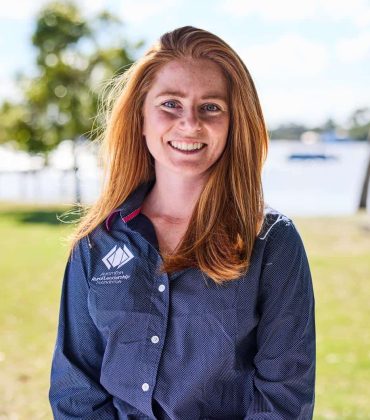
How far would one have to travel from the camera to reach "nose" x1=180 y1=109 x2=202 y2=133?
186 cm

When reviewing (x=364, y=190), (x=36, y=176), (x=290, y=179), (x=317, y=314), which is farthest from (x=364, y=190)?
(x=36, y=176)

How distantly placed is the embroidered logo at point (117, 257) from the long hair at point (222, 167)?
0.10m

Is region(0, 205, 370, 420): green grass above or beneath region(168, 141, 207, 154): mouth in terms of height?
beneath

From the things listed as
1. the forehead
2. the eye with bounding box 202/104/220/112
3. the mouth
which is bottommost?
the mouth

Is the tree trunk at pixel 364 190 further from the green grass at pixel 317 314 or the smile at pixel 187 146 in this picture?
the smile at pixel 187 146

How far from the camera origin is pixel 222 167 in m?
1.93

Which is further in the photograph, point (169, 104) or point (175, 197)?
point (175, 197)

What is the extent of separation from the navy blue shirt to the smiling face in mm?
232

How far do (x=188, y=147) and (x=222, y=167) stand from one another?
111 mm

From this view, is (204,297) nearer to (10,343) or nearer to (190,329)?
(190,329)

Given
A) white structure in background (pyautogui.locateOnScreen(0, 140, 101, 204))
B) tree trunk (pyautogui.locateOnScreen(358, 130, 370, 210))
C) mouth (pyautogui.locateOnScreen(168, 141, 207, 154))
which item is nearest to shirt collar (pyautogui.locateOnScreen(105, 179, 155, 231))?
mouth (pyautogui.locateOnScreen(168, 141, 207, 154))

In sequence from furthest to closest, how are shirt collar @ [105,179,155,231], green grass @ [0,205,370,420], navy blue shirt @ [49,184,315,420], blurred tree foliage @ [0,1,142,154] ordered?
blurred tree foliage @ [0,1,142,154] → green grass @ [0,205,370,420] → shirt collar @ [105,179,155,231] → navy blue shirt @ [49,184,315,420]

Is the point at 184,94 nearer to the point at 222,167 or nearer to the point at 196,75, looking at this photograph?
the point at 196,75

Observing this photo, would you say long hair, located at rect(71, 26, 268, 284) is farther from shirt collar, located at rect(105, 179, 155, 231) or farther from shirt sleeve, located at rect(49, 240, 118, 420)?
shirt sleeve, located at rect(49, 240, 118, 420)
